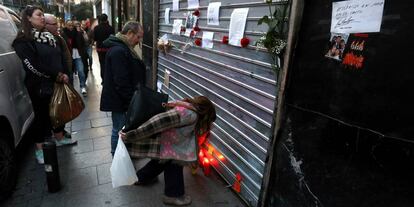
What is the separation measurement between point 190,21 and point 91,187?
2640 millimetres

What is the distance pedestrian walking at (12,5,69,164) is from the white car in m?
0.20

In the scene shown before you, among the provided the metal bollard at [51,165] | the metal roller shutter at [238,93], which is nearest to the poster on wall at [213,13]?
the metal roller shutter at [238,93]

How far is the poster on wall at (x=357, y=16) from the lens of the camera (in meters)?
1.86

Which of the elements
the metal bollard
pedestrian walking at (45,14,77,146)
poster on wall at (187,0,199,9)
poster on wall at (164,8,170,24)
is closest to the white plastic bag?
the metal bollard

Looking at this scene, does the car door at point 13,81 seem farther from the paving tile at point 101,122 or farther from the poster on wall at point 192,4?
the poster on wall at point 192,4

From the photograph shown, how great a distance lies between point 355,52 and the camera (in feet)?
6.61

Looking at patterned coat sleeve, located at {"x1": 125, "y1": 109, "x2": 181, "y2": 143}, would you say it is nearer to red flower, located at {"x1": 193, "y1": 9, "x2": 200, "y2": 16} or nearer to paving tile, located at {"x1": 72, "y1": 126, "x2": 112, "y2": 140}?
red flower, located at {"x1": 193, "y1": 9, "x2": 200, "y2": 16}

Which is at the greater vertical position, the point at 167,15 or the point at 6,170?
the point at 167,15

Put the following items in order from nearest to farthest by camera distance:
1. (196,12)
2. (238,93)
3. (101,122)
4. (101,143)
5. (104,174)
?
(238,93) < (104,174) < (196,12) < (101,143) < (101,122)

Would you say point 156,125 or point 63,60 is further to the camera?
point 63,60

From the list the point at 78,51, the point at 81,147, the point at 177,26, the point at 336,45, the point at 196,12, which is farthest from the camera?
the point at 78,51

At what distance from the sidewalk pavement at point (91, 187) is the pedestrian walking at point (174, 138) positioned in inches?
13.9

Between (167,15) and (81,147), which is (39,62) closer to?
(81,147)

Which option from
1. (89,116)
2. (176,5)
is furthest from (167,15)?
(89,116)
